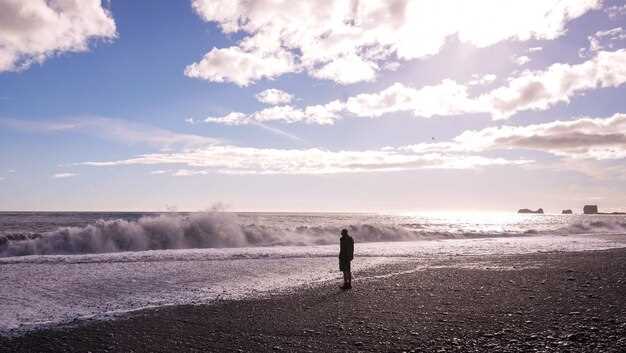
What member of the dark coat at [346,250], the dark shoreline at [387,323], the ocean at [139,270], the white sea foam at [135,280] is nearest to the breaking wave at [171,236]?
the ocean at [139,270]

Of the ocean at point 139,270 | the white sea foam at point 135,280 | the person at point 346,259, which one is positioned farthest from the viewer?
the person at point 346,259

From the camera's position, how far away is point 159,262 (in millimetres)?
26266

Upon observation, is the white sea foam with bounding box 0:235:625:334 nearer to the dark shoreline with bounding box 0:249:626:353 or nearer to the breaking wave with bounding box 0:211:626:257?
the dark shoreline with bounding box 0:249:626:353

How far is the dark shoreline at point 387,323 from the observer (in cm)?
948

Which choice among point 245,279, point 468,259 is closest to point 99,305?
point 245,279

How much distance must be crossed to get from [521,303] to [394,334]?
499cm

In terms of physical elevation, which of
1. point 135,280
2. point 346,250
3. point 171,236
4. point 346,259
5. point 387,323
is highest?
point 346,250

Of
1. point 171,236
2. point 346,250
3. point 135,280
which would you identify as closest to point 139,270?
point 135,280

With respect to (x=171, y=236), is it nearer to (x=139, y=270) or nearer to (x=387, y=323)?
(x=139, y=270)

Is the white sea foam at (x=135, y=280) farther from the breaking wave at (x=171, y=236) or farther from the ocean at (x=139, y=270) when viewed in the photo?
the breaking wave at (x=171, y=236)

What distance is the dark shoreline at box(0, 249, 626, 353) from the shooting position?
31.1 feet

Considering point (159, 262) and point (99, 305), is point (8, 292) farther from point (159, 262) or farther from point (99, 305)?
point (159, 262)

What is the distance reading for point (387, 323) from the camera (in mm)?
11180

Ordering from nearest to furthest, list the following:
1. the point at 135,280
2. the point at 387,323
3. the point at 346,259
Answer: the point at 387,323 → the point at 346,259 → the point at 135,280
